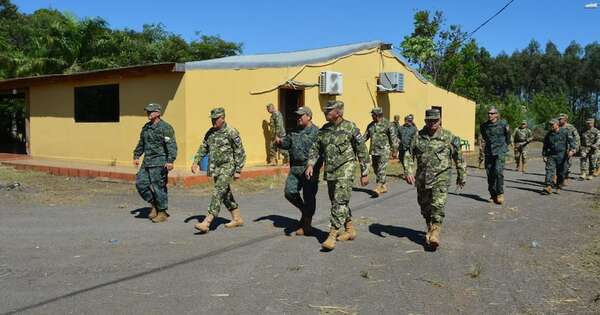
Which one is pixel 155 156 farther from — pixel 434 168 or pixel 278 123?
pixel 278 123

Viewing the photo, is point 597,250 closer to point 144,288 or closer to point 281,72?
point 144,288

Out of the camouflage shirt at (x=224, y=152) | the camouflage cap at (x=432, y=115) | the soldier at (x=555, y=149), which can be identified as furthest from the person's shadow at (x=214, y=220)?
the soldier at (x=555, y=149)

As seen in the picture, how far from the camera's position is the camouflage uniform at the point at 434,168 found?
20.8 ft

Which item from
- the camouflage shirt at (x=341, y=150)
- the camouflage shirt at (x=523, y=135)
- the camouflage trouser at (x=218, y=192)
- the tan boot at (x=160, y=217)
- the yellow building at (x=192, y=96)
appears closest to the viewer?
the camouflage shirt at (x=341, y=150)

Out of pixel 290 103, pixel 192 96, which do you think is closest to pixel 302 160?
pixel 192 96

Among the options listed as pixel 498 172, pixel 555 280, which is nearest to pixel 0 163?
pixel 498 172

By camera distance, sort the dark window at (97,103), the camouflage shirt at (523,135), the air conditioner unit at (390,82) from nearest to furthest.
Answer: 1. the dark window at (97,103)
2. the camouflage shirt at (523,135)
3. the air conditioner unit at (390,82)

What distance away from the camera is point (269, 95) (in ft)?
46.9

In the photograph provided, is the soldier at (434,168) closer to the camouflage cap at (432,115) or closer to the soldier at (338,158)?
the camouflage cap at (432,115)

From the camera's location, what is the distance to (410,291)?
4801mm

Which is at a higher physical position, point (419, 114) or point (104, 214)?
point (419, 114)

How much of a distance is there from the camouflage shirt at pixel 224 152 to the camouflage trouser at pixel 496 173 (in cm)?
Answer: 510

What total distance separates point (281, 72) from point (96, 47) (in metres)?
11.4

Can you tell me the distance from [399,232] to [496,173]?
11.2ft
